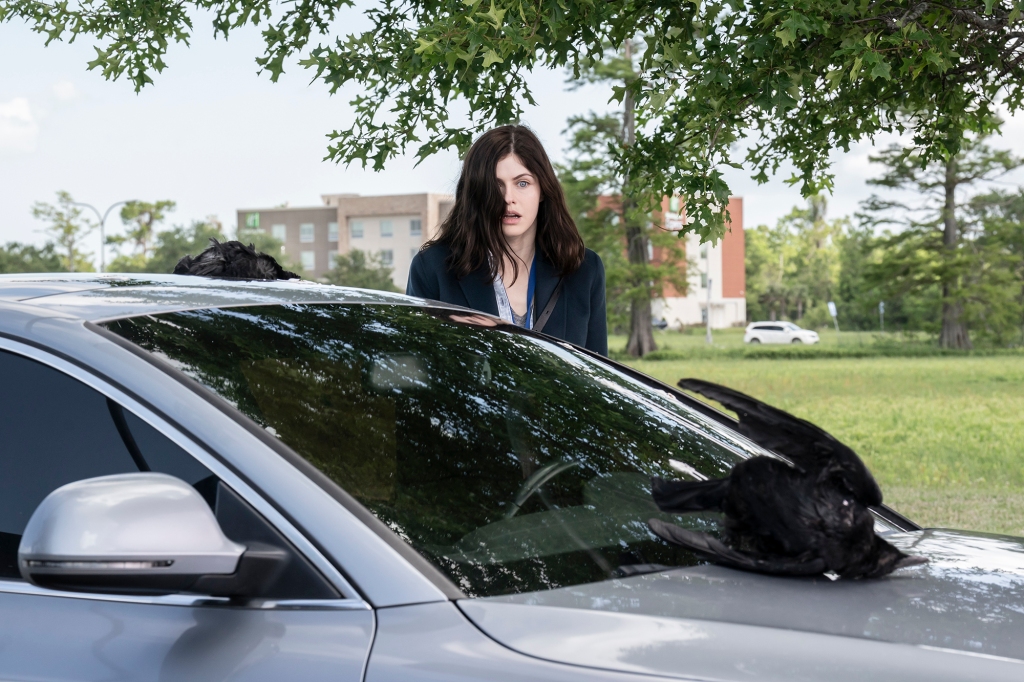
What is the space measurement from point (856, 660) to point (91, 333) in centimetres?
128

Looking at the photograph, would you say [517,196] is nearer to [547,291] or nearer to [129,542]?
[547,291]

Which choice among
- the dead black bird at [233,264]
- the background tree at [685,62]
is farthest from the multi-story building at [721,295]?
the dead black bird at [233,264]

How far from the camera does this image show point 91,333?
1.75m

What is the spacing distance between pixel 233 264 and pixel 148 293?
0.75 m

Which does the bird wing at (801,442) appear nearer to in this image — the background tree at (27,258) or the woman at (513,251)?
the woman at (513,251)

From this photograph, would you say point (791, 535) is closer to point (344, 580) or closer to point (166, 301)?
point (344, 580)

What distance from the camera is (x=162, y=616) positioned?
59.1 inches

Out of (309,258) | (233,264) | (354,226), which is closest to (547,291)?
(233,264)

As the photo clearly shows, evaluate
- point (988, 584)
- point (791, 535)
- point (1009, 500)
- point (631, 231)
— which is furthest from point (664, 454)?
point (631, 231)

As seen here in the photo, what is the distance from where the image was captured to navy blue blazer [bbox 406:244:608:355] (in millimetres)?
3611

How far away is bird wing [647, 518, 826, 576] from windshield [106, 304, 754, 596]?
0.8 inches

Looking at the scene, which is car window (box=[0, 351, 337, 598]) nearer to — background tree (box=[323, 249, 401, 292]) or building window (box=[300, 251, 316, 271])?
background tree (box=[323, 249, 401, 292])

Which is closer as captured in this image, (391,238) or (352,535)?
(352,535)

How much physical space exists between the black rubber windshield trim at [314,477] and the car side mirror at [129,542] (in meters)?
0.12
